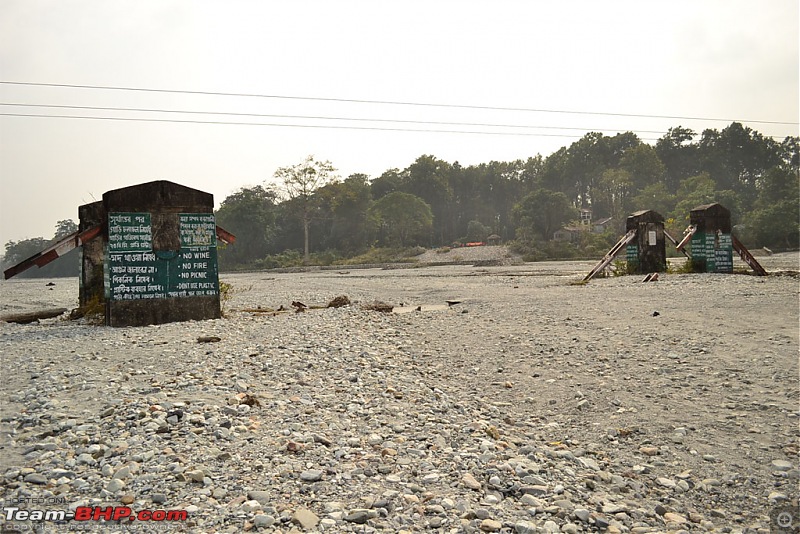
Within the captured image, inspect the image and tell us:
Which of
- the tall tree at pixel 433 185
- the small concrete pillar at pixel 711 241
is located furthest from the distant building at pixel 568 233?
the small concrete pillar at pixel 711 241

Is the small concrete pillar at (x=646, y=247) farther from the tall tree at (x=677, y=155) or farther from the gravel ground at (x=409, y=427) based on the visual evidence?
the tall tree at (x=677, y=155)

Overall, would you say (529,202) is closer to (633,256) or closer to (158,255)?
(633,256)

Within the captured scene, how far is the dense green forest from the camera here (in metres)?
48.8

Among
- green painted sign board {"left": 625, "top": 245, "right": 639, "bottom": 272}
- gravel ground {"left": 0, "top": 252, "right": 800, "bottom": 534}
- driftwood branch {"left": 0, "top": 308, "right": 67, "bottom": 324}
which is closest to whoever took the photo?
gravel ground {"left": 0, "top": 252, "right": 800, "bottom": 534}

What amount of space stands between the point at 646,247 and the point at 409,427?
647 inches

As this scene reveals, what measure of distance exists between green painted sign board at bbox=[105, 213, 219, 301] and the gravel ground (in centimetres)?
123

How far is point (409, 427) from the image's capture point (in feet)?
15.1

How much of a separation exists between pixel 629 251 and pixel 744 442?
1575 cm

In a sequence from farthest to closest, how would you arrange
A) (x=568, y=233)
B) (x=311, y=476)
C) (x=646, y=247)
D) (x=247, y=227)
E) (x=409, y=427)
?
(x=247, y=227), (x=568, y=233), (x=646, y=247), (x=409, y=427), (x=311, y=476)

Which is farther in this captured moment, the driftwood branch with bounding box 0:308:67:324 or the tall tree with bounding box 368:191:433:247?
the tall tree with bounding box 368:191:433:247

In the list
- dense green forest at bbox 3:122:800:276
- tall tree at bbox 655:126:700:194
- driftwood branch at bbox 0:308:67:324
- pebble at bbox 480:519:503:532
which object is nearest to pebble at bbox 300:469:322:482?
pebble at bbox 480:519:503:532

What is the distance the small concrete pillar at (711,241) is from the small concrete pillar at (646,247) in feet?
3.70

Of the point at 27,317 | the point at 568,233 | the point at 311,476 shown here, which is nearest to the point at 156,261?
the point at 27,317

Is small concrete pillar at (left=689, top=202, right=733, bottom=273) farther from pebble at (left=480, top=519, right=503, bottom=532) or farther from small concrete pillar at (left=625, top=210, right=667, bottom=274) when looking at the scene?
pebble at (left=480, top=519, right=503, bottom=532)
